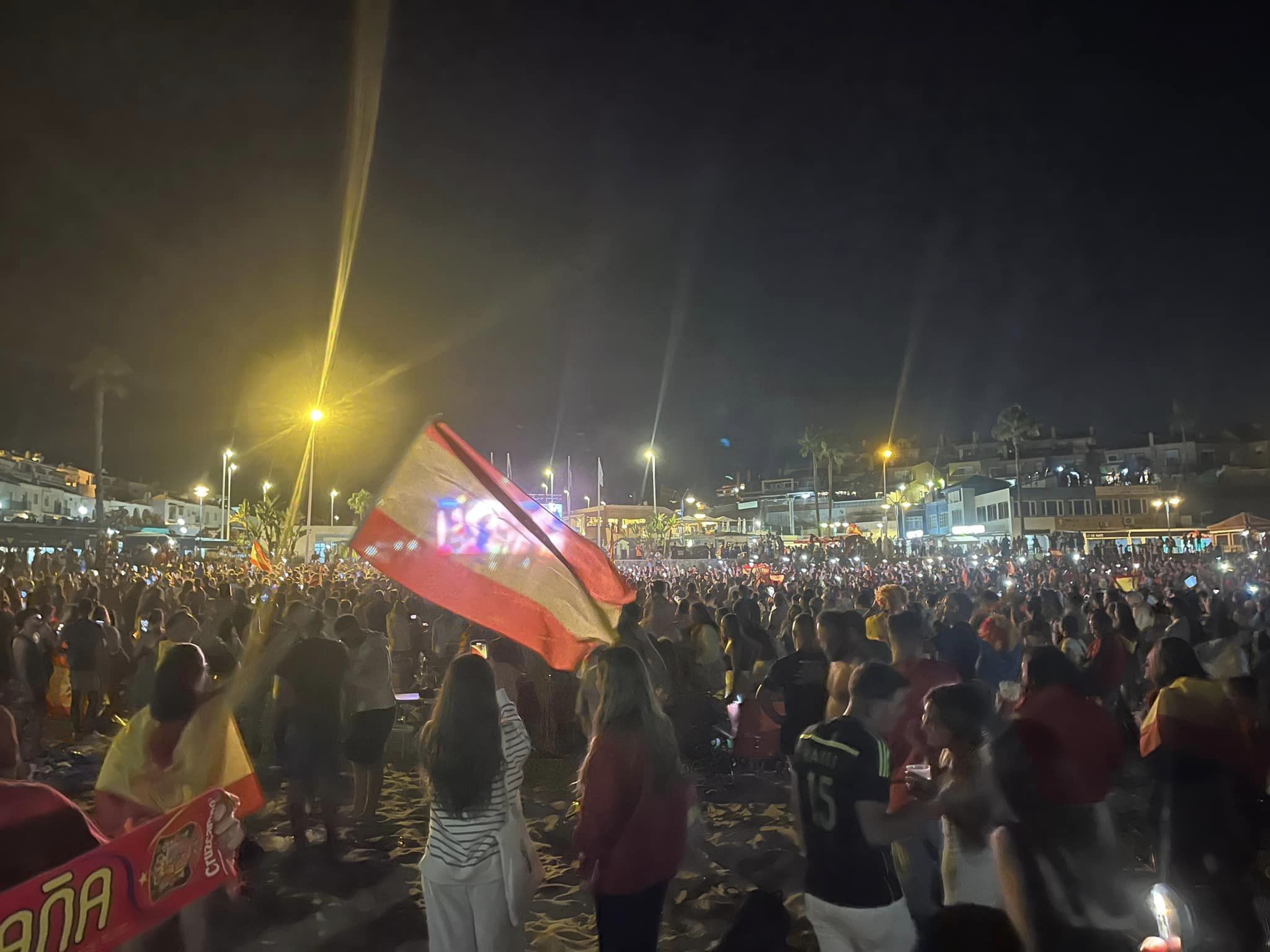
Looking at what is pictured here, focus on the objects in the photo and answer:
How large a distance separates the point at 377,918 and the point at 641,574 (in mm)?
24505

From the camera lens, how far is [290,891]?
19.3 ft

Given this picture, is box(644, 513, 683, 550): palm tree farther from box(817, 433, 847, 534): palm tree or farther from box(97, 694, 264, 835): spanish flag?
box(97, 694, 264, 835): spanish flag

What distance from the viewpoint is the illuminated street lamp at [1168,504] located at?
60997 millimetres

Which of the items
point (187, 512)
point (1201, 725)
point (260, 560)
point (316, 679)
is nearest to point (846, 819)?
point (1201, 725)

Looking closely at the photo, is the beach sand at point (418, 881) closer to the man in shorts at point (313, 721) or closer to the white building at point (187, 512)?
the man in shorts at point (313, 721)

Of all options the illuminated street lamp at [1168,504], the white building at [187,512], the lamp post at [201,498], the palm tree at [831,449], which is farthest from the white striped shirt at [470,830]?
the white building at [187,512]

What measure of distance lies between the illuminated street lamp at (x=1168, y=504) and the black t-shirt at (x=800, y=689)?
6550 cm

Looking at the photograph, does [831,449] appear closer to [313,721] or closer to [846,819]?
[313,721]

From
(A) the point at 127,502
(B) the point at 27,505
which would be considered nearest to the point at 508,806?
(B) the point at 27,505

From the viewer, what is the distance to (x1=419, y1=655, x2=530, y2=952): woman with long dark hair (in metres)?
3.44

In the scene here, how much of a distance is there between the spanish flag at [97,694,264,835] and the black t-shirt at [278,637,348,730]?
2839mm

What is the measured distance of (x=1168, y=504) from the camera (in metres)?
62.7

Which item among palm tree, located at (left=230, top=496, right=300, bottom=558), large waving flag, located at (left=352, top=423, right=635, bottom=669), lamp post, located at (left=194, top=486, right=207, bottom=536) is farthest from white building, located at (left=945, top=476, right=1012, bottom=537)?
lamp post, located at (left=194, top=486, right=207, bottom=536)

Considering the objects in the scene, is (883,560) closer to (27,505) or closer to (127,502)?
(27,505)
